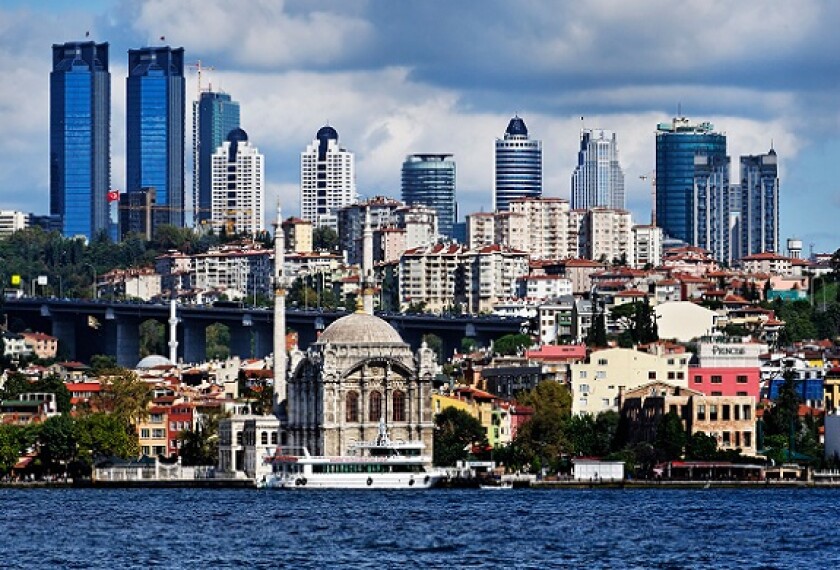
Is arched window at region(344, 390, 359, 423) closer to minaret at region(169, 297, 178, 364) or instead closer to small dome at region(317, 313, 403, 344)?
small dome at region(317, 313, 403, 344)

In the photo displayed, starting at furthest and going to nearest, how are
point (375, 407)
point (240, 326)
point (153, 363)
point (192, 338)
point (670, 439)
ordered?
1. point (192, 338)
2. point (240, 326)
3. point (153, 363)
4. point (375, 407)
5. point (670, 439)

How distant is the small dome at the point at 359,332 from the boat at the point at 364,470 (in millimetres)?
6600

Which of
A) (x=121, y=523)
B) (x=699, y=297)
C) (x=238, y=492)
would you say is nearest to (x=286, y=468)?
(x=238, y=492)

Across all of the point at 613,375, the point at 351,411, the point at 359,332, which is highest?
the point at 359,332

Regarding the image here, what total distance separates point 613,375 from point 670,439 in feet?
44.8

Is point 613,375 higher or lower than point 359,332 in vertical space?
lower

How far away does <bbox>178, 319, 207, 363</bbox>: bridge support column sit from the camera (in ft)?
624

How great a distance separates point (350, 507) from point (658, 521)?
1150 cm

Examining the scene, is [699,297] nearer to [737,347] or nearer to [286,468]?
[737,347]

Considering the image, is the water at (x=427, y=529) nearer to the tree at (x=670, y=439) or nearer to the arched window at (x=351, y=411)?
the tree at (x=670, y=439)

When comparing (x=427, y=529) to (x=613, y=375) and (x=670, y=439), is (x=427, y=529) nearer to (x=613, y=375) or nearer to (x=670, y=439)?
(x=670, y=439)

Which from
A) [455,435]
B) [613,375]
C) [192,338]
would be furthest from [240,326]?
[455,435]

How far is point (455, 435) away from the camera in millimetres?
111125

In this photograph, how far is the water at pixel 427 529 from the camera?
221ft
